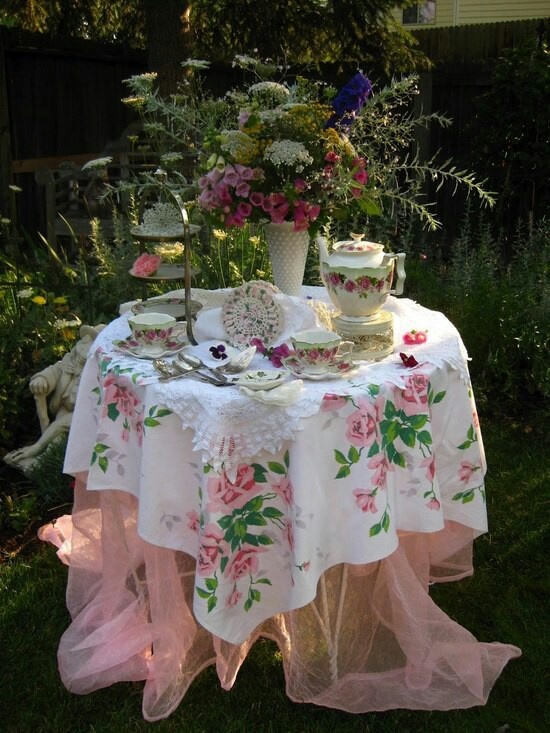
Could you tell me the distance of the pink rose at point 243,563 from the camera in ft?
6.25

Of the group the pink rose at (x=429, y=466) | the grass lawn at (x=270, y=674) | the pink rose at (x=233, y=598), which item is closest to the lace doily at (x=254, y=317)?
the pink rose at (x=429, y=466)

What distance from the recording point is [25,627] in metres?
2.60

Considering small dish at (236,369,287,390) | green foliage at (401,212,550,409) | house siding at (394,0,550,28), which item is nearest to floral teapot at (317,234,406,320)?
small dish at (236,369,287,390)

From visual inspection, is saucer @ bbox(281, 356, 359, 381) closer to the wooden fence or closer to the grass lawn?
the grass lawn

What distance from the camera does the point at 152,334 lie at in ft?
7.09

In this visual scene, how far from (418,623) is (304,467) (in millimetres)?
683

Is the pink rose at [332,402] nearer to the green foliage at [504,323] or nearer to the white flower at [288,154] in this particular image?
the white flower at [288,154]

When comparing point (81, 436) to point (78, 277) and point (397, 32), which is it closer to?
point (78, 277)

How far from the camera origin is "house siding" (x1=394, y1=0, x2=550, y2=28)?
11945mm

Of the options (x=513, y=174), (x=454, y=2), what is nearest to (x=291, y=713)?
(x=513, y=174)

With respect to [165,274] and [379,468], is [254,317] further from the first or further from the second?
→ [379,468]

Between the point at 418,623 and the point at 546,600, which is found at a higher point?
the point at 418,623

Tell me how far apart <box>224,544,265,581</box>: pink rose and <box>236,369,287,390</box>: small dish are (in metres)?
0.40
